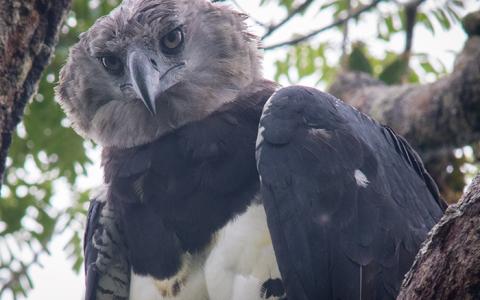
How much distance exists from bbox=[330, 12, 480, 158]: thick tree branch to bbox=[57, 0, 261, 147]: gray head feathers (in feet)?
4.05

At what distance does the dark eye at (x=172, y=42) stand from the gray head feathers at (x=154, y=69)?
14mm

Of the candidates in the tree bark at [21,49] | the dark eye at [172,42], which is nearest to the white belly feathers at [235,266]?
the tree bark at [21,49]

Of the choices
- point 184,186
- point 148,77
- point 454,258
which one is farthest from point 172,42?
point 454,258

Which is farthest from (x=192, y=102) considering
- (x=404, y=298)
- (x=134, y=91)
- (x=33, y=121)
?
(x=404, y=298)

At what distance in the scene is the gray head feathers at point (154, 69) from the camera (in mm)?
4246

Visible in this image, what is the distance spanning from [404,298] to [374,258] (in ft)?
3.51

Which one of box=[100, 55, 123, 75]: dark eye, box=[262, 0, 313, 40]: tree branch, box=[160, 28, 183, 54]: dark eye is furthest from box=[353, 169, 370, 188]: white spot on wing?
box=[262, 0, 313, 40]: tree branch

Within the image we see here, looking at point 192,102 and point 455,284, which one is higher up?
point 455,284

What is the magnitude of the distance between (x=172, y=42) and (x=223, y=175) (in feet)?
2.94

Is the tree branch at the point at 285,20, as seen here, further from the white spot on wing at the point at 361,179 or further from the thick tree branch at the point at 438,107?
the white spot on wing at the point at 361,179

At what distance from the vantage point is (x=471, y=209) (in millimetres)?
2150

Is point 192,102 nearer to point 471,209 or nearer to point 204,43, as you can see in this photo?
point 204,43

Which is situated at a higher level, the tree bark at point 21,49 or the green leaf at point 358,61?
the tree bark at point 21,49

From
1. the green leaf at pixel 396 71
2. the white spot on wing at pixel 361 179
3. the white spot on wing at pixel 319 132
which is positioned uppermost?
the white spot on wing at pixel 319 132
